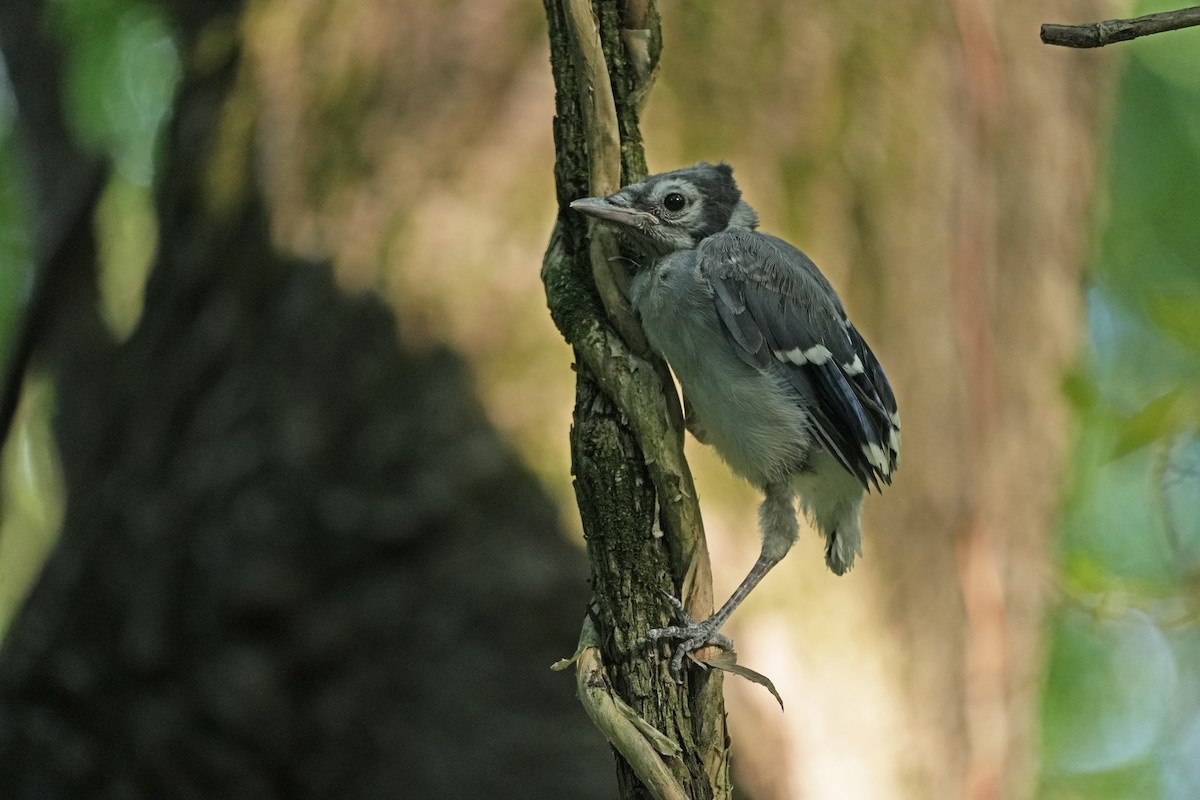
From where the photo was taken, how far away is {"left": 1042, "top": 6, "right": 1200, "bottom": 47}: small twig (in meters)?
0.89

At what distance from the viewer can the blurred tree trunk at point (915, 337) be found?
2.73 meters

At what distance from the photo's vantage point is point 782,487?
1656 millimetres

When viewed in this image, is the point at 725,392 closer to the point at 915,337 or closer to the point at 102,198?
the point at 915,337

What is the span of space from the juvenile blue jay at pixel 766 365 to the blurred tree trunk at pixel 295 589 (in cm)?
100

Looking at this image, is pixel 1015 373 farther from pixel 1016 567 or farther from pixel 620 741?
pixel 620 741

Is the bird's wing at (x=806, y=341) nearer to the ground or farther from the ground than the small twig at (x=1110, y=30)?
nearer to the ground

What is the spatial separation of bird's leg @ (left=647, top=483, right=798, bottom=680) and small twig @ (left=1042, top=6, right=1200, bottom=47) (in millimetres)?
582

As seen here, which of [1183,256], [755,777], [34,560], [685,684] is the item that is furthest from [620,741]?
[1183,256]

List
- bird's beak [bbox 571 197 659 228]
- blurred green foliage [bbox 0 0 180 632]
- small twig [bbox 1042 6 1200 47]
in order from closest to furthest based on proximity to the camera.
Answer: small twig [bbox 1042 6 1200 47] → bird's beak [bbox 571 197 659 228] → blurred green foliage [bbox 0 0 180 632]

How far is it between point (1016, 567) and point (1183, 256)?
2283mm

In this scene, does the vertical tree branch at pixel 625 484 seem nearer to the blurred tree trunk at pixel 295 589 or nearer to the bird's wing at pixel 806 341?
the bird's wing at pixel 806 341

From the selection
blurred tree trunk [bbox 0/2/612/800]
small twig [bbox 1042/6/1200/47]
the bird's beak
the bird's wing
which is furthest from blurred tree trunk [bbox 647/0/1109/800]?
small twig [bbox 1042/6/1200/47]

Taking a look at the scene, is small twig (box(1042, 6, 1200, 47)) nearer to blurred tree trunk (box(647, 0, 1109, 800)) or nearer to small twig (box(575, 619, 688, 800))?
small twig (box(575, 619, 688, 800))

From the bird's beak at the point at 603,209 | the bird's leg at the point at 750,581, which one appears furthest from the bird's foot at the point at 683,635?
the bird's beak at the point at 603,209
